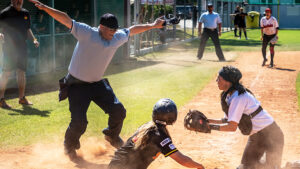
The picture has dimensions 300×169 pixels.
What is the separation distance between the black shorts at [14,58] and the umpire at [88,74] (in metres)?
3.82

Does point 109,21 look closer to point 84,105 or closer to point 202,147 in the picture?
point 84,105

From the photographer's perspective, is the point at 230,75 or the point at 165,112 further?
the point at 230,75

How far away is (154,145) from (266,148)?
170 centimetres

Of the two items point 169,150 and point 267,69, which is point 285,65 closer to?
point 267,69

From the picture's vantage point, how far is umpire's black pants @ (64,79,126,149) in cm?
623

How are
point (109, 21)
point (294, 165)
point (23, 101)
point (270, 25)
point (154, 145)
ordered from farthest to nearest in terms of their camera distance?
point (270, 25)
point (23, 101)
point (109, 21)
point (294, 165)
point (154, 145)

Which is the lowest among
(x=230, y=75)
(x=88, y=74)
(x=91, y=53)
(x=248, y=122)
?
(x=248, y=122)

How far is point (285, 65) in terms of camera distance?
1769 cm

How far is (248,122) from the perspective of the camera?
17.3ft

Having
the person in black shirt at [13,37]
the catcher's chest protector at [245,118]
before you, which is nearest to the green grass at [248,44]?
the person in black shirt at [13,37]

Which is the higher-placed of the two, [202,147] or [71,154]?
[71,154]

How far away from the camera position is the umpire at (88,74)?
19.8 ft

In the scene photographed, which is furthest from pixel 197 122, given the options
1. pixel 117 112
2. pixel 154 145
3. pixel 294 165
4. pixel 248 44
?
pixel 248 44

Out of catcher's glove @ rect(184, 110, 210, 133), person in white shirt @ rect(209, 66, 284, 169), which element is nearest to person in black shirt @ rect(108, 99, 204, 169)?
catcher's glove @ rect(184, 110, 210, 133)
